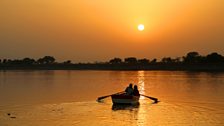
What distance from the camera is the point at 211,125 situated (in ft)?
84.9

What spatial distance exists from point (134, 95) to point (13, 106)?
A: 33.4 ft

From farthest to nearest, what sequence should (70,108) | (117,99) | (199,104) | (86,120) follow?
(199,104) < (117,99) < (70,108) < (86,120)

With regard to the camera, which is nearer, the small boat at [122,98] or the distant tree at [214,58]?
the small boat at [122,98]

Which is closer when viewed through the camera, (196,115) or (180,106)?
(196,115)

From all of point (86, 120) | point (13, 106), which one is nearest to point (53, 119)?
point (86, 120)

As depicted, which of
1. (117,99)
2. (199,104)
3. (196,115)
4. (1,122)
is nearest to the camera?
(1,122)

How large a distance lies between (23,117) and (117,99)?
10082 millimetres

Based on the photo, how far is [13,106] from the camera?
34438mm

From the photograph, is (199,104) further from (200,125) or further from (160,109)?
(200,125)

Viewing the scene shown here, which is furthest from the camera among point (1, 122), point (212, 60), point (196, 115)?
point (212, 60)

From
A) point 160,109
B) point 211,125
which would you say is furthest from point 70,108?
point 211,125

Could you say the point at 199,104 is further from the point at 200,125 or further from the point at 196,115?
the point at 200,125

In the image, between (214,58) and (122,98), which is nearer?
(122,98)

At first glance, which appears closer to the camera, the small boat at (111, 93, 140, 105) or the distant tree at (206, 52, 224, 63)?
the small boat at (111, 93, 140, 105)
